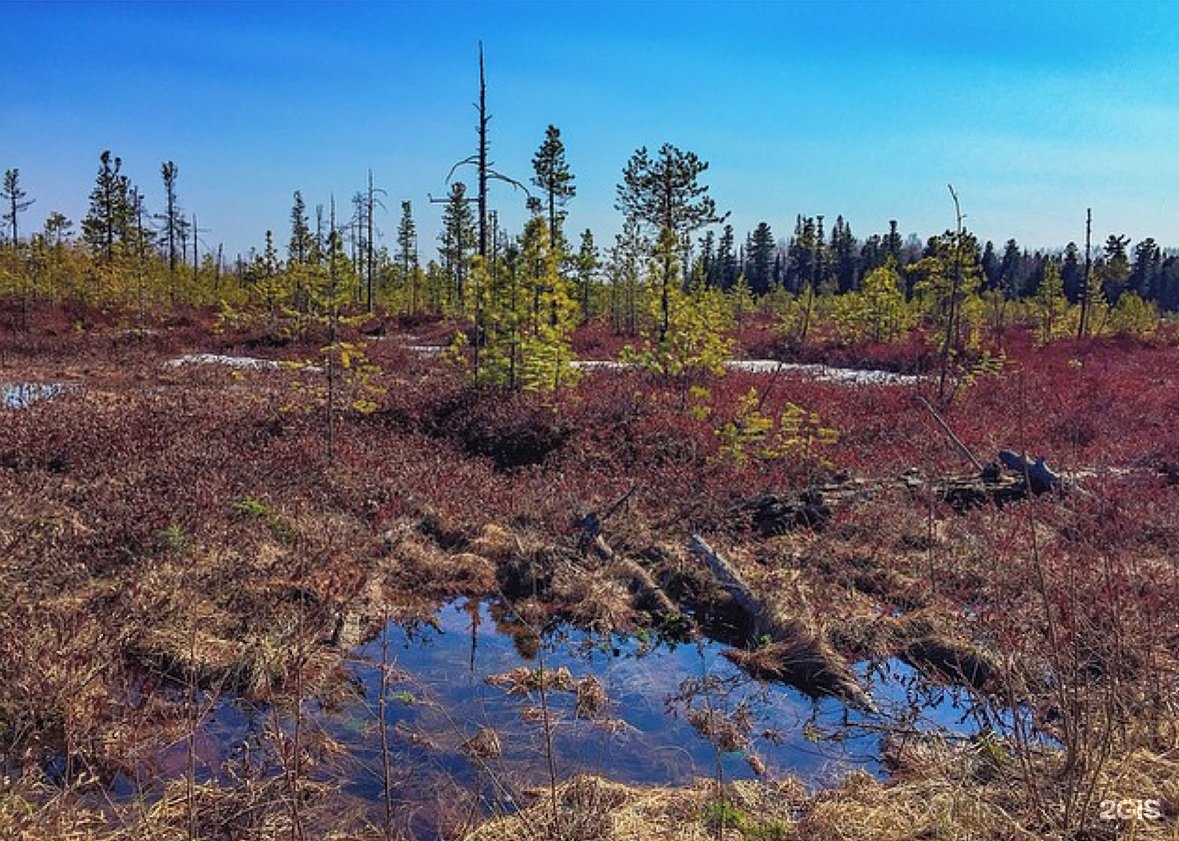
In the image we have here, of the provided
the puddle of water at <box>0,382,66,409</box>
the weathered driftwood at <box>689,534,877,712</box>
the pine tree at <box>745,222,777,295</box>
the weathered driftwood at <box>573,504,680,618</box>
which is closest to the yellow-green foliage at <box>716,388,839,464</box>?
the weathered driftwood at <box>573,504,680,618</box>

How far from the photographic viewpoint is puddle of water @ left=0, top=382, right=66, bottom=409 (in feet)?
54.2

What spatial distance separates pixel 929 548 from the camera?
907 centimetres

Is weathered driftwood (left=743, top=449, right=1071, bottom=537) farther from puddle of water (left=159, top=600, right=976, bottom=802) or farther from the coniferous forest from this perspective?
puddle of water (left=159, top=600, right=976, bottom=802)

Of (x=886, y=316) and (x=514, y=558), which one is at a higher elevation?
(x=886, y=316)

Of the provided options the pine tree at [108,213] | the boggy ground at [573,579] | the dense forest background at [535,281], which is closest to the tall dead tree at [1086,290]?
the dense forest background at [535,281]

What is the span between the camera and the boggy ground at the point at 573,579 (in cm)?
431

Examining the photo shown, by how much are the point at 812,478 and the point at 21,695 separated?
404 inches

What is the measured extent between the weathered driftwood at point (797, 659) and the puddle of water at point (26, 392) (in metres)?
15.4

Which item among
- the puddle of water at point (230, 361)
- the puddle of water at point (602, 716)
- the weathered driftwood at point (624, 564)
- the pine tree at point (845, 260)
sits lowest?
the puddle of water at point (602, 716)

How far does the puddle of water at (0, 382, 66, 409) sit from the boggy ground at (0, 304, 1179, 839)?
4.73ft

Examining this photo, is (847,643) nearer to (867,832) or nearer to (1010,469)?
(867,832)

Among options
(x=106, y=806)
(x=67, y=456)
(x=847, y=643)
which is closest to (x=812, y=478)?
(x=847, y=643)

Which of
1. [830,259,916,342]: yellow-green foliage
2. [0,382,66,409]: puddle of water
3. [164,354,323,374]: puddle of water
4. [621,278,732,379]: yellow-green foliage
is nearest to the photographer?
[0,382,66,409]: puddle of water

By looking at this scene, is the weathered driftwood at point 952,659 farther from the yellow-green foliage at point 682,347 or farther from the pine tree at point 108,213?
the pine tree at point 108,213
